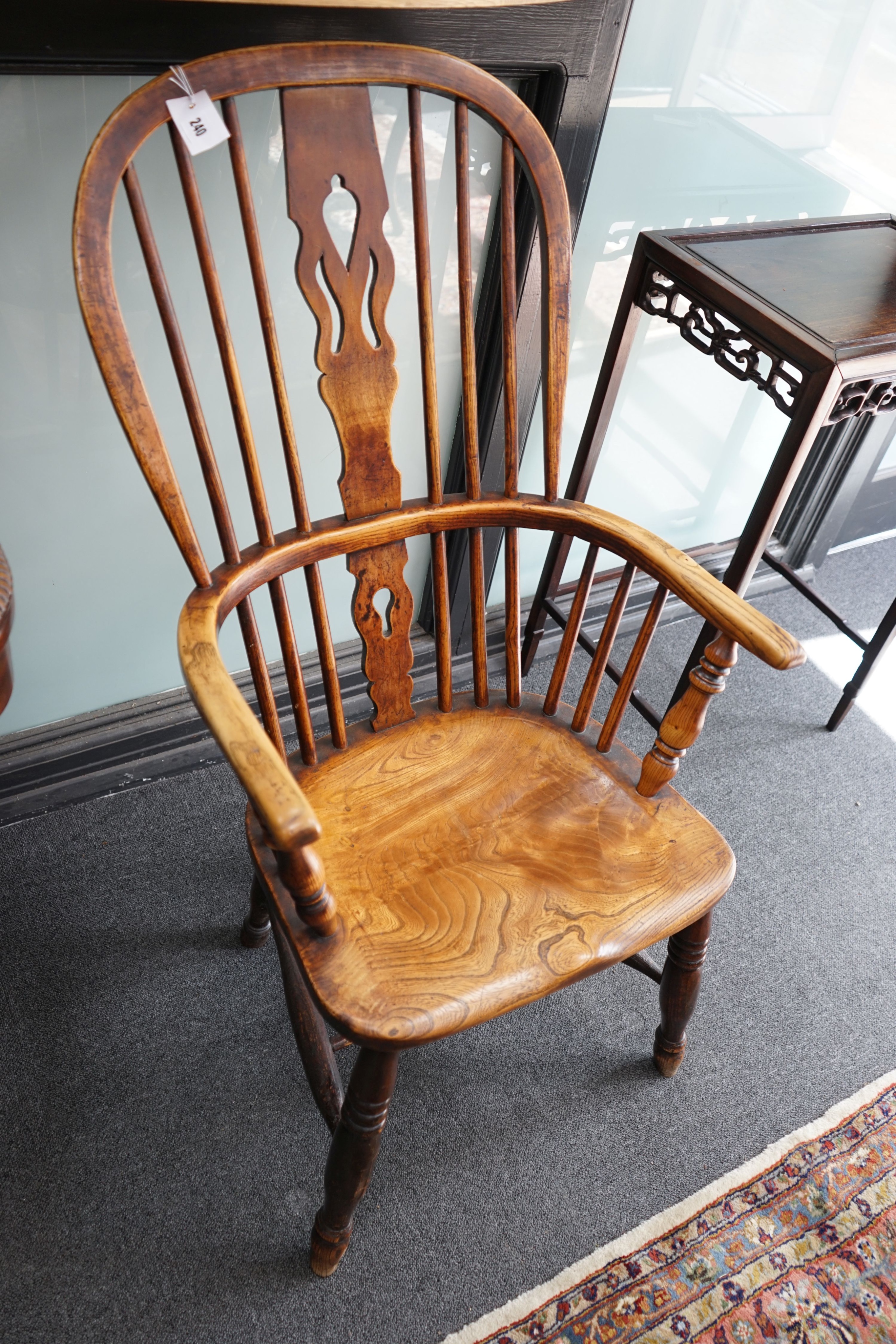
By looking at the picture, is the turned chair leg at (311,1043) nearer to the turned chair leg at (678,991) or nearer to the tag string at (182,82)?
the turned chair leg at (678,991)

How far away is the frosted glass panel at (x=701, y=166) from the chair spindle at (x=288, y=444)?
62cm

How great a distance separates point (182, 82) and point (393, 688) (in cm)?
69

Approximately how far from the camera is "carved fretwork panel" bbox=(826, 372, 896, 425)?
138cm

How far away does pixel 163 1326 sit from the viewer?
46.0 inches

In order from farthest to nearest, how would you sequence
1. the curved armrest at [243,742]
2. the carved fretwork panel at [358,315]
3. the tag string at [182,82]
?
the carved fretwork panel at [358,315]
the tag string at [182,82]
the curved armrest at [243,742]

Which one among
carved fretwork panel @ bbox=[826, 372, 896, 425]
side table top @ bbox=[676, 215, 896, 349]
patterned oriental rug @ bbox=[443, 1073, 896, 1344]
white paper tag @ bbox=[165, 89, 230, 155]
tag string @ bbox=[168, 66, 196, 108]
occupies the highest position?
tag string @ bbox=[168, 66, 196, 108]

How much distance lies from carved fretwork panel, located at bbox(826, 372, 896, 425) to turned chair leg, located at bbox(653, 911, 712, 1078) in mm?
727

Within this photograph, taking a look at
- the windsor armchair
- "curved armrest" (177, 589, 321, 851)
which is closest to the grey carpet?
the windsor armchair

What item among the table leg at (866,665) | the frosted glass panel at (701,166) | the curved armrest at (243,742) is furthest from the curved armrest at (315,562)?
the table leg at (866,665)

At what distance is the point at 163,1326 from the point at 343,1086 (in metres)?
0.35

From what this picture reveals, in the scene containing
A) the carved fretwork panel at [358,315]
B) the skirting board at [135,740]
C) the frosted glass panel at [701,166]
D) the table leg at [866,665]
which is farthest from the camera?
the table leg at [866,665]

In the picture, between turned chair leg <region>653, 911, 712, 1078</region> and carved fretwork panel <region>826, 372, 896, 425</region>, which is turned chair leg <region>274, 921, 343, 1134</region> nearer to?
turned chair leg <region>653, 911, 712, 1078</region>

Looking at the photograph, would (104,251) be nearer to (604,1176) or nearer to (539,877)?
(539,877)

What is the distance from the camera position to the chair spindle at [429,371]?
102cm
